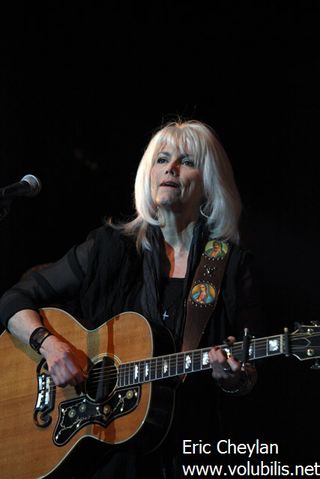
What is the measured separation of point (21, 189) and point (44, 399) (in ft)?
3.41

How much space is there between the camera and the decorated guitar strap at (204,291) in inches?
119

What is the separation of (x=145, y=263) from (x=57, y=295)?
47 centimetres

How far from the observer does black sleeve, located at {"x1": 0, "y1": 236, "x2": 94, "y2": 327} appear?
3.34m

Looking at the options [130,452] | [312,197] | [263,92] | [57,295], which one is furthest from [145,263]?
[263,92]

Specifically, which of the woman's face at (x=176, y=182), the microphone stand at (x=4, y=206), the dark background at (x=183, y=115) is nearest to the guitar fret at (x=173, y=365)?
the woman's face at (x=176, y=182)

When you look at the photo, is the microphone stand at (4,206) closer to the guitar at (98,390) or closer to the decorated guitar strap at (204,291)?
the guitar at (98,390)

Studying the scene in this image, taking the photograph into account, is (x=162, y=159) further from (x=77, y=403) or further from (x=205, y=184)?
(x=77, y=403)

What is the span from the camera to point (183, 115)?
418 cm

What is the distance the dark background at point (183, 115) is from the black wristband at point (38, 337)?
44.3 inches

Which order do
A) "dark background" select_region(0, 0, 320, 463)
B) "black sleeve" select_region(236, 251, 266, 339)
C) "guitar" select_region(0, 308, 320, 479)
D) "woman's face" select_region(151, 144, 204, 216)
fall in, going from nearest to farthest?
"guitar" select_region(0, 308, 320, 479), "black sleeve" select_region(236, 251, 266, 339), "woman's face" select_region(151, 144, 204, 216), "dark background" select_region(0, 0, 320, 463)

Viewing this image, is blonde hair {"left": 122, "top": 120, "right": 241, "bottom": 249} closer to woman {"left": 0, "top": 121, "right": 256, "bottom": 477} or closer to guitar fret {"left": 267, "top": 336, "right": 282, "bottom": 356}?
woman {"left": 0, "top": 121, "right": 256, "bottom": 477}

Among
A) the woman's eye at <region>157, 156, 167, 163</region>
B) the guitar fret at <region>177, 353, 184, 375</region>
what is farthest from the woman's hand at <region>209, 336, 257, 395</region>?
the woman's eye at <region>157, 156, 167, 163</region>

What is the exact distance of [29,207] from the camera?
435 cm

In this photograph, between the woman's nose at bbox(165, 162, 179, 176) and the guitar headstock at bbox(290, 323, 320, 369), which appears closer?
the guitar headstock at bbox(290, 323, 320, 369)
